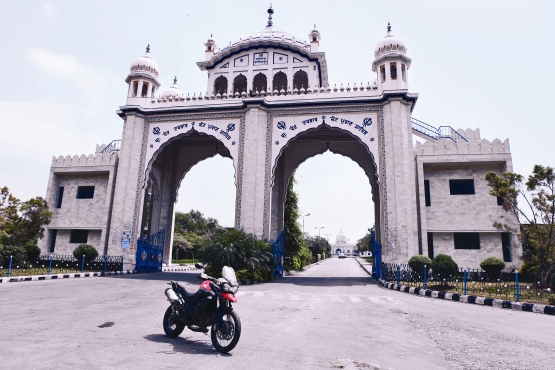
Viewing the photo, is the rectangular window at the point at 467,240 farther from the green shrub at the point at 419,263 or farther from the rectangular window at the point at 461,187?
the green shrub at the point at 419,263

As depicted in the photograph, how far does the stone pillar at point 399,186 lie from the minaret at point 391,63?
97 centimetres

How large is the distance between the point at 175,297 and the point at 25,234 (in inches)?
671

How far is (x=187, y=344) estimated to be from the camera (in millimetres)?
4516

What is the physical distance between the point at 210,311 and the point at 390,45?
677 inches

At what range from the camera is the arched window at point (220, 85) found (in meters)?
22.9

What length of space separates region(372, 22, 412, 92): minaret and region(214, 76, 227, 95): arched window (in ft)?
30.6

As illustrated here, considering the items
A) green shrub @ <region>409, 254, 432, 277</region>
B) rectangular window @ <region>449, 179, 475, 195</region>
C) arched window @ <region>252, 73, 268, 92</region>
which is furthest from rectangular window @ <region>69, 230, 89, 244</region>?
rectangular window @ <region>449, 179, 475, 195</region>

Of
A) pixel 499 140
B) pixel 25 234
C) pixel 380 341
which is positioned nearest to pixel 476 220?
pixel 499 140

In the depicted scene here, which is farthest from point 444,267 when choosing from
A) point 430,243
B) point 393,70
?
point 393,70

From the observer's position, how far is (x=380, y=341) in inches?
190

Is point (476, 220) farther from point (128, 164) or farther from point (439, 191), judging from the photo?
point (128, 164)

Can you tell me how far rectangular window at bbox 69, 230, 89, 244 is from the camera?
69.3ft

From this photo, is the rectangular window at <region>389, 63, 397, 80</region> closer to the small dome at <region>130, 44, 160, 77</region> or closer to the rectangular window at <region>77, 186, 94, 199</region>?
the small dome at <region>130, 44, 160, 77</region>

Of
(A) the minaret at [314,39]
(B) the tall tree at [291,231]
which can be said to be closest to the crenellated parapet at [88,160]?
(B) the tall tree at [291,231]
